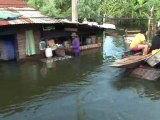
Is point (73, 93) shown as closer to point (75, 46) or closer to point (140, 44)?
point (140, 44)

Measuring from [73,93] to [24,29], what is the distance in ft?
21.3

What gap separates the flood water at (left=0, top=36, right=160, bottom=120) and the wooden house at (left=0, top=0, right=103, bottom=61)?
0.89m

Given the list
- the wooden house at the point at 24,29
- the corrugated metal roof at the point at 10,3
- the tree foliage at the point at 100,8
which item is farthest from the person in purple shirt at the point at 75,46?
the tree foliage at the point at 100,8

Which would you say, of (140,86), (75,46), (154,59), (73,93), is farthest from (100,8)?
(73,93)

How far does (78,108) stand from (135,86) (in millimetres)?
3310

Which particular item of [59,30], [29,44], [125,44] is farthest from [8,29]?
[125,44]

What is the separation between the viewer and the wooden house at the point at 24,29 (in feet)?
52.5

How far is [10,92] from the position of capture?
1184cm

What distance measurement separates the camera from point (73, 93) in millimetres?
11648

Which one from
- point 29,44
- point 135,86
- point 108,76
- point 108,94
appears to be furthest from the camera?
point 29,44

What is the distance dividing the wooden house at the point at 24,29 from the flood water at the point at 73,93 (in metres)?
0.89

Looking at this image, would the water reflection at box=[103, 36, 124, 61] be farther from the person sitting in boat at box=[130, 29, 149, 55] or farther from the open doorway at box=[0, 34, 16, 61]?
the open doorway at box=[0, 34, 16, 61]

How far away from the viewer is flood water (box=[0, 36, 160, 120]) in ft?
31.9

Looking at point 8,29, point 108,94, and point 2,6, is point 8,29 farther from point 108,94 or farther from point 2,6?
point 108,94
